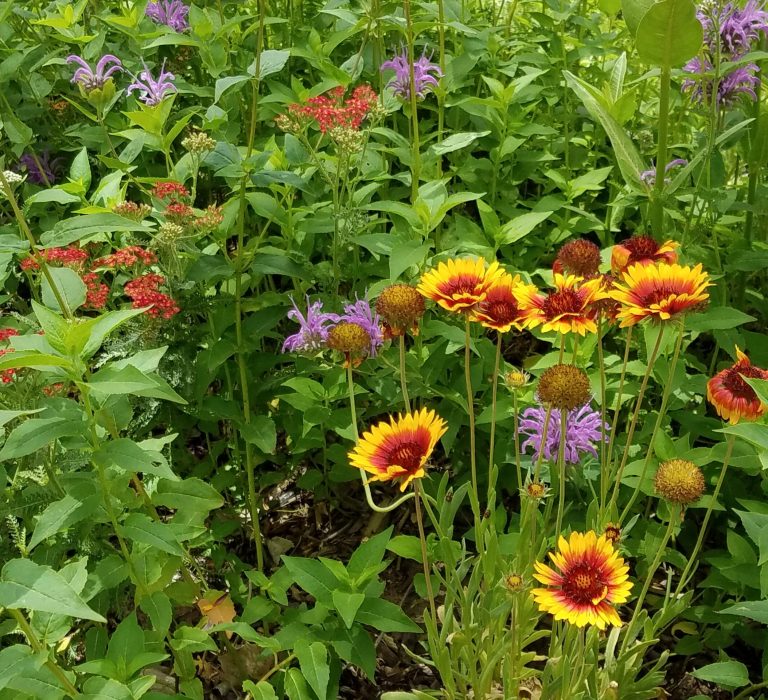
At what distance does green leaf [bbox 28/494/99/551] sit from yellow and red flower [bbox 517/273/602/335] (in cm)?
82

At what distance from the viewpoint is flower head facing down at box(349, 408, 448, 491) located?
1.21 meters

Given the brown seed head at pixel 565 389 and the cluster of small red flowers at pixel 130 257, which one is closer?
the brown seed head at pixel 565 389

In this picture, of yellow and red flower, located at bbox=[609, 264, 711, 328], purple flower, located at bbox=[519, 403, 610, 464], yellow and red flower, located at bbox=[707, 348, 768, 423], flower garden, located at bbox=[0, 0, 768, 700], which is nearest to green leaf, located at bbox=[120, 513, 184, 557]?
flower garden, located at bbox=[0, 0, 768, 700]

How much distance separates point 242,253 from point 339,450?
562mm

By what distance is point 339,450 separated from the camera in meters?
2.19

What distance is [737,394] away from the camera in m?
1.40

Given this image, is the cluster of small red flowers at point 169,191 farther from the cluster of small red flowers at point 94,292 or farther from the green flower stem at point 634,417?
the green flower stem at point 634,417

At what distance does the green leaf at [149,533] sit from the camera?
57.8 inches

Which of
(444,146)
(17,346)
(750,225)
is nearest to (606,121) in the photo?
(444,146)

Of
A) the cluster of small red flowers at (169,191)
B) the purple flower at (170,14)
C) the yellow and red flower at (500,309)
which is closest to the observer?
the yellow and red flower at (500,309)

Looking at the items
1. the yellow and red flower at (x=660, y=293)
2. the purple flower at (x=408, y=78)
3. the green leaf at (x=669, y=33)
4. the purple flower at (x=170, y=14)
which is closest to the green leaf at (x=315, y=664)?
the yellow and red flower at (x=660, y=293)

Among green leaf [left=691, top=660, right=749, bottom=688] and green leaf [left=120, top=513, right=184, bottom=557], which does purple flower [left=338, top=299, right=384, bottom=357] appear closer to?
green leaf [left=120, top=513, right=184, bottom=557]

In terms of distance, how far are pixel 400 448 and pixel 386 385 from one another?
810 millimetres

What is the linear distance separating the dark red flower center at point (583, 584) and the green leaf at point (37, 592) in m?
0.64
